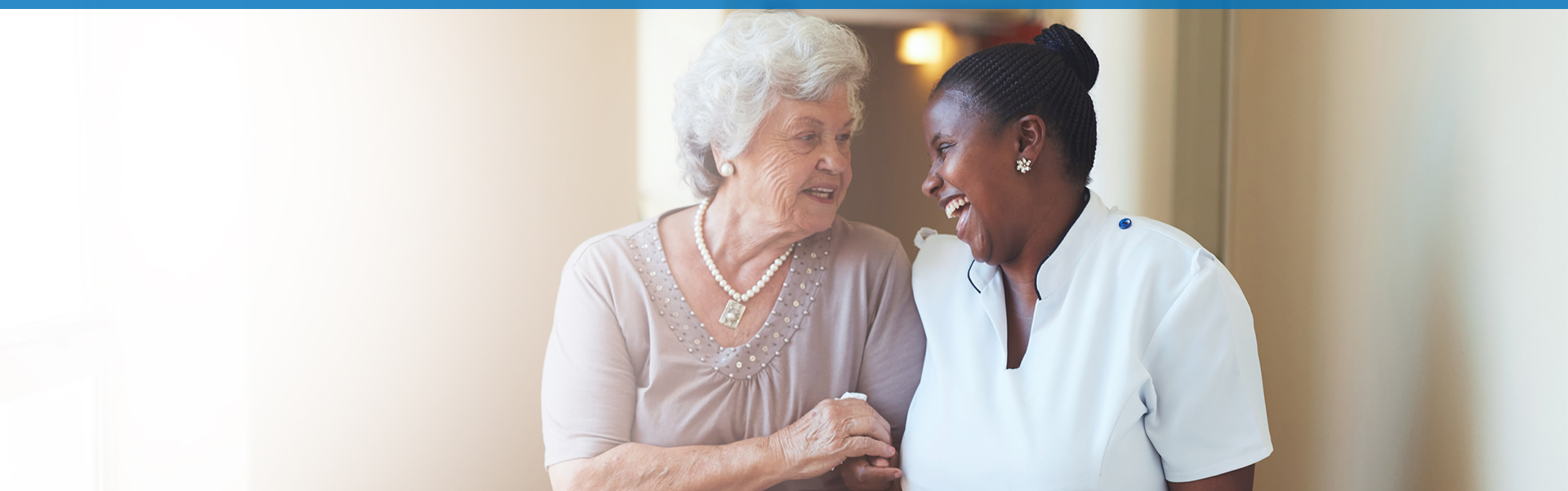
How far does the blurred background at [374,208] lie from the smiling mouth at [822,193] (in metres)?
0.04

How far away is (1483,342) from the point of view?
1.34 metres

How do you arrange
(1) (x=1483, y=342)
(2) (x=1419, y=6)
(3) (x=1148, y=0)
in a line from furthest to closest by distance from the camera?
(3) (x=1148, y=0), (2) (x=1419, y=6), (1) (x=1483, y=342)

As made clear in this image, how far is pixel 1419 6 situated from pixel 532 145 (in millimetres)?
1488

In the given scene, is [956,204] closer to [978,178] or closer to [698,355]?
[978,178]

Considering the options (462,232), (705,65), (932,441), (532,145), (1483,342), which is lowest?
(932,441)

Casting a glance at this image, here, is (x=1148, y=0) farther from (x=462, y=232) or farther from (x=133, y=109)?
(x=133, y=109)

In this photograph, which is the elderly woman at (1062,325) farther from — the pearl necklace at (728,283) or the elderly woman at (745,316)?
the pearl necklace at (728,283)

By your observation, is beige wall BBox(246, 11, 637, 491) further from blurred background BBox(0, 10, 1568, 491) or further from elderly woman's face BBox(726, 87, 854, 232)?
elderly woman's face BBox(726, 87, 854, 232)

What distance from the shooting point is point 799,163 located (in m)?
1.45

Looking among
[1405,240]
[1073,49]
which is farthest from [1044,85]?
[1405,240]

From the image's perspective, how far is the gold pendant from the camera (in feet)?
4.86

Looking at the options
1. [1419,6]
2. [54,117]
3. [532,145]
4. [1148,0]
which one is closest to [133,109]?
[54,117]

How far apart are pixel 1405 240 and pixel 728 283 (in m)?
1.16

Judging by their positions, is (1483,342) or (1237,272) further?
(1237,272)
